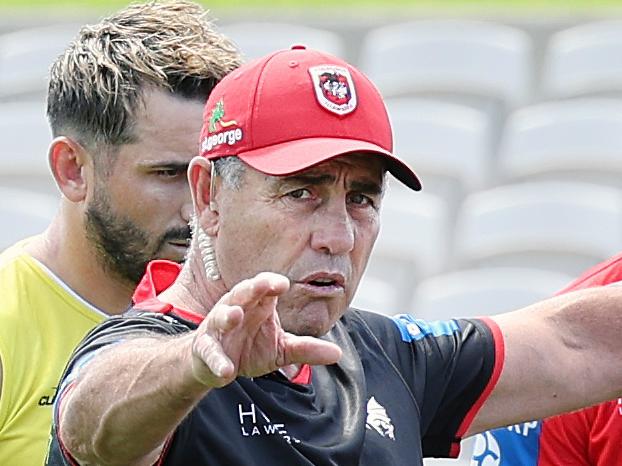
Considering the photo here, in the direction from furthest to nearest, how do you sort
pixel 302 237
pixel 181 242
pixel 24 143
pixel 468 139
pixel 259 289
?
pixel 24 143 < pixel 468 139 < pixel 181 242 < pixel 302 237 < pixel 259 289

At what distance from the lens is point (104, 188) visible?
311 centimetres

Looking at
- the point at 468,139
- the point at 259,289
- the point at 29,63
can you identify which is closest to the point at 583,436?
the point at 259,289

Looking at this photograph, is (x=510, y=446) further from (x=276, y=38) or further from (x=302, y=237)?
(x=276, y=38)

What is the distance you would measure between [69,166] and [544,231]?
3.72 metres

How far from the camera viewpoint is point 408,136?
7289 mm

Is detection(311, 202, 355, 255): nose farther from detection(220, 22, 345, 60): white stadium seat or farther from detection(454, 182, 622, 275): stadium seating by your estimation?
detection(220, 22, 345, 60): white stadium seat

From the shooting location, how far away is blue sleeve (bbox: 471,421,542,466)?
3201 mm

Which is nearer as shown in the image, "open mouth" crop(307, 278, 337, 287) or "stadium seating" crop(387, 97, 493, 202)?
"open mouth" crop(307, 278, 337, 287)

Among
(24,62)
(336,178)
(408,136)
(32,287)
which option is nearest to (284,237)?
(336,178)

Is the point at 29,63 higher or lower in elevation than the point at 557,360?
lower

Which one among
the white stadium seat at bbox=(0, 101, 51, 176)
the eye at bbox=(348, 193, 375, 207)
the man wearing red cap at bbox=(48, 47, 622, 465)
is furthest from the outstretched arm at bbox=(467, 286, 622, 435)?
the white stadium seat at bbox=(0, 101, 51, 176)

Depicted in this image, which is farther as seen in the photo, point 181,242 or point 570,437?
point 570,437

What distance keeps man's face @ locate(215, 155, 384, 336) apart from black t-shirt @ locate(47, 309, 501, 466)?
0.14m

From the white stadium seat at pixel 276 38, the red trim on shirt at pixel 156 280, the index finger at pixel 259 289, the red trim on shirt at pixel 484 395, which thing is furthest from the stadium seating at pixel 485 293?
the index finger at pixel 259 289
